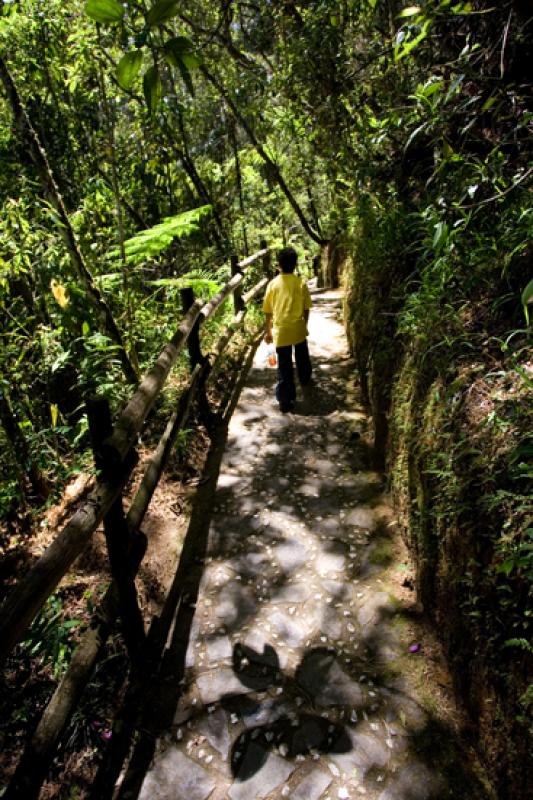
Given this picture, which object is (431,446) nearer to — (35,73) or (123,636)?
(123,636)

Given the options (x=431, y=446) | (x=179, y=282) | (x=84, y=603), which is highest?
(x=179, y=282)

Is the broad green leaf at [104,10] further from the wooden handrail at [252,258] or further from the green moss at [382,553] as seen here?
the wooden handrail at [252,258]

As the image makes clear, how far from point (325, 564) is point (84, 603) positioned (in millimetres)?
1530

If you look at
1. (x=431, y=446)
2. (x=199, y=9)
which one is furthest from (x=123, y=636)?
(x=199, y=9)

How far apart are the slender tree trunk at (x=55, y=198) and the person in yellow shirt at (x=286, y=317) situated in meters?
1.66

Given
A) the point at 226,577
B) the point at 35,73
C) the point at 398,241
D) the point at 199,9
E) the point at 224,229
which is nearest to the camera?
the point at 226,577

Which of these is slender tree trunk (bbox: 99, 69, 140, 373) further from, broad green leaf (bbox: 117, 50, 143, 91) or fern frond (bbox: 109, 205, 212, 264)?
broad green leaf (bbox: 117, 50, 143, 91)

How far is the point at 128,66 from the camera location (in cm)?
135

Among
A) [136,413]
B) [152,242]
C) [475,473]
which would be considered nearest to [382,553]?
[475,473]

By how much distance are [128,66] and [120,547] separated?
1.96 meters

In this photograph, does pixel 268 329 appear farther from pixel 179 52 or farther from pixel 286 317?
pixel 179 52

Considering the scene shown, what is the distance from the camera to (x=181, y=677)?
2.60 m

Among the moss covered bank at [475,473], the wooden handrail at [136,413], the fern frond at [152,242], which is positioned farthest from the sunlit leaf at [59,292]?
the moss covered bank at [475,473]

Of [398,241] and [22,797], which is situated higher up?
[398,241]
